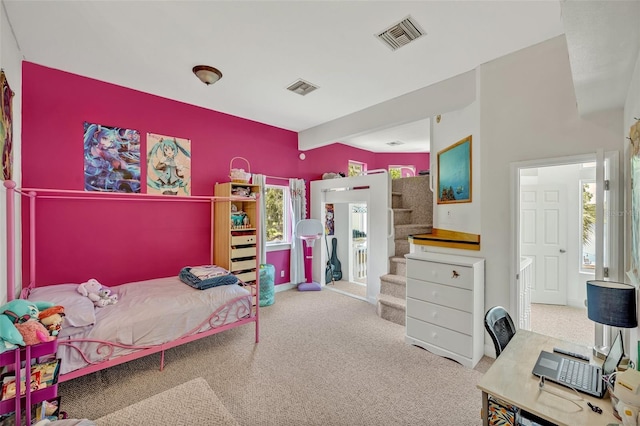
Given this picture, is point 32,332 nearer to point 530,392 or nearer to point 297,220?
point 530,392

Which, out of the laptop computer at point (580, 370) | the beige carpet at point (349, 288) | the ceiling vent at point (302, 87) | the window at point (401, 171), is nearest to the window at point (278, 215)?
the beige carpet at point (349, 288)

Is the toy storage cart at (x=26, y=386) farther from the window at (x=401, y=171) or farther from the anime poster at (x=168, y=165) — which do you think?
the window at (x=401, y=171)

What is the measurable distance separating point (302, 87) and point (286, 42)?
0.91 m

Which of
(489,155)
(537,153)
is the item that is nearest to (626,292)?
(537,153)

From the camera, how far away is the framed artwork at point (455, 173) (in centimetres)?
303

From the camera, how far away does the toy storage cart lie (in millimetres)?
1415

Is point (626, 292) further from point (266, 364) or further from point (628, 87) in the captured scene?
point (266, 364)

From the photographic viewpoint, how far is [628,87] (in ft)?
5.56

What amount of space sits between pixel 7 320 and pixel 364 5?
2857mm

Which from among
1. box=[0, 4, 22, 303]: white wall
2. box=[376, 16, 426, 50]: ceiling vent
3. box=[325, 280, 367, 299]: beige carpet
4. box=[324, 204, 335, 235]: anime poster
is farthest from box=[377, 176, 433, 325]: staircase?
box=[0, 4, 22, 303]: white wall

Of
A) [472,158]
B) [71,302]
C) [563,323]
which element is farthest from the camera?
[563,323]

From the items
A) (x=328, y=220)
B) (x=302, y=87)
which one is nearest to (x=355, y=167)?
(x=328, y=220)

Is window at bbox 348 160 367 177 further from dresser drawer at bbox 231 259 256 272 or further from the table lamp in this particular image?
the table lamp

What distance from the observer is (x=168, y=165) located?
143 inches
